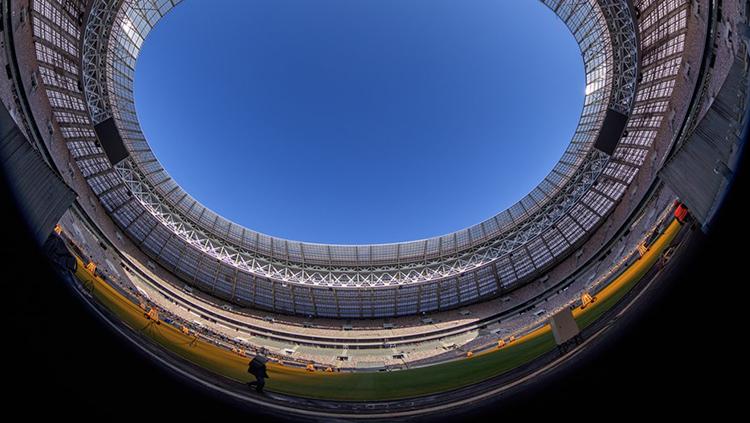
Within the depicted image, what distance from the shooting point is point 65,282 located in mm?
6469

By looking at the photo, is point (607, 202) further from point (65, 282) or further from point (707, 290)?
point (65, 282)

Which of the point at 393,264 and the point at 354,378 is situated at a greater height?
the point at 393,264

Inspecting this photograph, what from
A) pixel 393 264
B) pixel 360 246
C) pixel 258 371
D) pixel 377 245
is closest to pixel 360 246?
pixel 360 246

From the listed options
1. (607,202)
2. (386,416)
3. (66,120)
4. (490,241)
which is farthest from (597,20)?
(66,120)

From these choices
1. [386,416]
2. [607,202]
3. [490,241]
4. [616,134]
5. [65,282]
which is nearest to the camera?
[65,282]

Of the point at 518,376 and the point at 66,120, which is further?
the point at 66,120

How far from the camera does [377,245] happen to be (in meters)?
50.5

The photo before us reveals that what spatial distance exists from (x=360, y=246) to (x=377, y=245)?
245cm

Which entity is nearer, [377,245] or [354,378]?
[354,378]

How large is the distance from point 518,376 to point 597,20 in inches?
1514

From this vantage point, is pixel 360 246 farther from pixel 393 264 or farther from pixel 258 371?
pixel 258 371

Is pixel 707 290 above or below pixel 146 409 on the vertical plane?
above

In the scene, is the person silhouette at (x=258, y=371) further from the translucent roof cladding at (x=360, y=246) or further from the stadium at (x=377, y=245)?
the translucent roof cladding at (x=360, y=246)

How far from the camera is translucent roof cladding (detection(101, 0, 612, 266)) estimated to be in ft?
115
